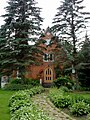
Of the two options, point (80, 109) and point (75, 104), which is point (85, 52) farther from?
point (80, 109)

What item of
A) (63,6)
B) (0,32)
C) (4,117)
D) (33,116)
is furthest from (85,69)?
(33,116)

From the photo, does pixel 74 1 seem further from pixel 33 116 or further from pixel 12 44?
pixel 33 116

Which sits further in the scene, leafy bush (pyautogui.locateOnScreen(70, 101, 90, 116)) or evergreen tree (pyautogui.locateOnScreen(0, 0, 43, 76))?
evergreen tree (pyautogui.locateOnScreen(0, 0, 43, 76))

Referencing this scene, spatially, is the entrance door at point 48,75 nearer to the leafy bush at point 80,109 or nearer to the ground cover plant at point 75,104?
the ground cover plant at point 75,104

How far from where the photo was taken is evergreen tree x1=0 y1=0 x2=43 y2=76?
92.0ft

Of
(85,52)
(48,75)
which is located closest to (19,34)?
(85,52)

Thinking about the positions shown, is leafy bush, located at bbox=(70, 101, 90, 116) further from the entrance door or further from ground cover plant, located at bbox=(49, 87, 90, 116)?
the entrance door

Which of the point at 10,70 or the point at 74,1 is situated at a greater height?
the point at 74,1

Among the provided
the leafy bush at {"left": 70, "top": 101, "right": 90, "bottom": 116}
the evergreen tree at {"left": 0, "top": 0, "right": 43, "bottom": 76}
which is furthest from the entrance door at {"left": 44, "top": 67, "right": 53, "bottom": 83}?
the leafy bush at {"left": 70, "top": 101, "right": 90, "bottom": 116}

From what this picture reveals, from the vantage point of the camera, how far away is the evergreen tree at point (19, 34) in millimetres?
28047

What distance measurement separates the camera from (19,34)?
95.8ft

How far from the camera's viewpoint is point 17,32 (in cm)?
2947

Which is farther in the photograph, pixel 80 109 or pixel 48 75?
pixel 48 75

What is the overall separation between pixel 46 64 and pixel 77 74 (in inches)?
458
